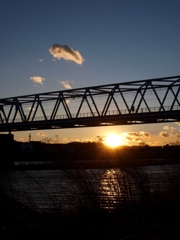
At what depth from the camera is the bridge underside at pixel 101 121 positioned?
4911cm

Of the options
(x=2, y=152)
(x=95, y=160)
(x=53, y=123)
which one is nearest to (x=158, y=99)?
(x=53, y=123)

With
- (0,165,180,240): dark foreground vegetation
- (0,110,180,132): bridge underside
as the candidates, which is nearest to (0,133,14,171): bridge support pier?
(0,110,180,132): bridge underside

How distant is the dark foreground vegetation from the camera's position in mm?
7266

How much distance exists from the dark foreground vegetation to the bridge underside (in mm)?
38874

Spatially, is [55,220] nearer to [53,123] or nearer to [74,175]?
[74,175]

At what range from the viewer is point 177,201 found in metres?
9.77

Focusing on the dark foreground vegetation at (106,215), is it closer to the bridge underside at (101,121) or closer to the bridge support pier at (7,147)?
the bridge underside at (101,121)

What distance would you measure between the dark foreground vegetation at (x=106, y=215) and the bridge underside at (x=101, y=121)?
38.9 meters

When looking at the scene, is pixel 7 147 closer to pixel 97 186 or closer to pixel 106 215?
pixel 97 186

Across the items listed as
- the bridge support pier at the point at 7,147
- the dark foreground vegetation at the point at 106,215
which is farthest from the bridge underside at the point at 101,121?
the dark foreground vegetation at the point at 106,215

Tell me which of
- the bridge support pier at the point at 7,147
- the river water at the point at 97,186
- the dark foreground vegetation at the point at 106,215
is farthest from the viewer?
the bridge support pier at the point at 7,147

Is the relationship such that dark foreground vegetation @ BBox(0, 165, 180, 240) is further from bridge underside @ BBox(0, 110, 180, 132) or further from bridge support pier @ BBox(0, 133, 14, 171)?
bridge support pier @ BBox(0, 133, 14, 171)

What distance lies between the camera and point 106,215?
866 centimetres

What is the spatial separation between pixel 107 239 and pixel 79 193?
2.48 meters
